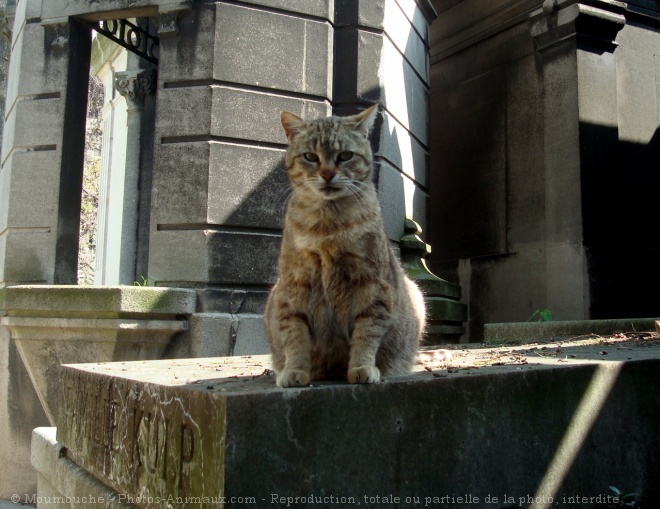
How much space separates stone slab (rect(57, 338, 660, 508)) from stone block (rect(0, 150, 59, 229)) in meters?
3.68

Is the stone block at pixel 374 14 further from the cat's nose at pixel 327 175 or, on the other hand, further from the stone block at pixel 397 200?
the cat's nose at pixel 327 175

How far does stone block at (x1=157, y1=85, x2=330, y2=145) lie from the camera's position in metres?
6.57

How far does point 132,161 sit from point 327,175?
20.1ft

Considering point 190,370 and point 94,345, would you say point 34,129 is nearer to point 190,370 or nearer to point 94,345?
point 94,345

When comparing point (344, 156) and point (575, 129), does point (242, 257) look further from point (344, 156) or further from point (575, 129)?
point (575, 129)

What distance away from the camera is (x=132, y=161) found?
8547 millimetres

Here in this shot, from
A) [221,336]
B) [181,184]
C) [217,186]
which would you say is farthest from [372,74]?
[221,336]

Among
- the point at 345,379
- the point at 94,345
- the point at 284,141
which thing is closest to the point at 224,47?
the point at 284,141

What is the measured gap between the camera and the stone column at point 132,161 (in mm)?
8445

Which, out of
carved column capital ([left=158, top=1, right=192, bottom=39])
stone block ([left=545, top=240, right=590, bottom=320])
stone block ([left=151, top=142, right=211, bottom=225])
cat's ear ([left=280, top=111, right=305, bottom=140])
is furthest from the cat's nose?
stone block ([left=545, top=240, right=590, bottom=320])

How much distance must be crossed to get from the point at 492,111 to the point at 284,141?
420 centimetres

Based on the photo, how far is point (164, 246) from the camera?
21.5 ft

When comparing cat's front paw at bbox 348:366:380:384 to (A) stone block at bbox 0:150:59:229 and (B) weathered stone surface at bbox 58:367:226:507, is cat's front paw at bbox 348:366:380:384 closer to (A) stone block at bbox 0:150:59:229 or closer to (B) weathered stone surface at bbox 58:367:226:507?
(B) weathered stone surface at bbox 58:367:226:507

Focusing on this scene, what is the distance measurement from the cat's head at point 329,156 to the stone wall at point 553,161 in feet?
17.9
